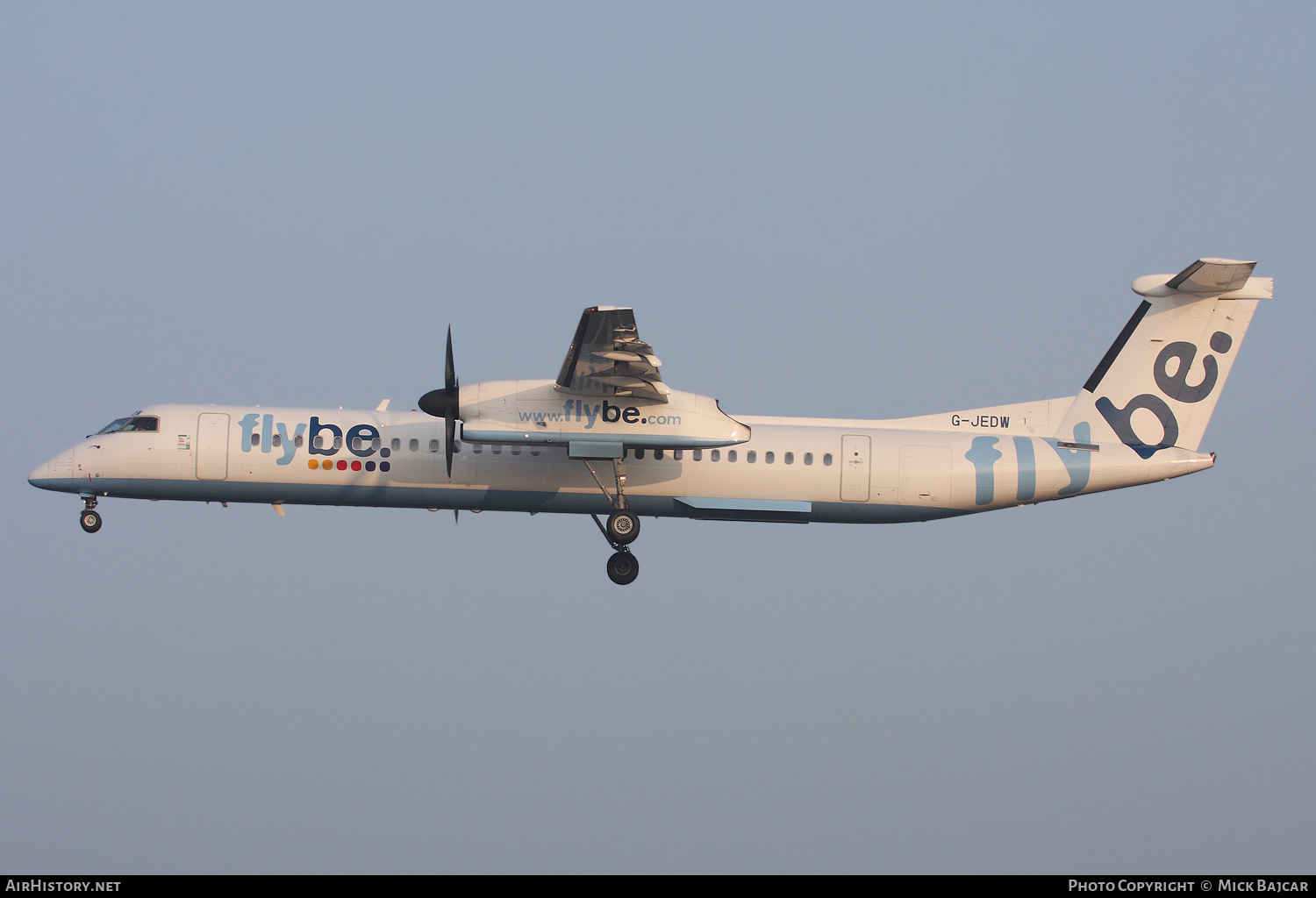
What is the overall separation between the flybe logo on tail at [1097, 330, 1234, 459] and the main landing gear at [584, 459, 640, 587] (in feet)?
27.6

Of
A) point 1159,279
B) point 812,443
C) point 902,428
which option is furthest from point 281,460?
point 1159,279

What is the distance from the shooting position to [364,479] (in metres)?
21.9

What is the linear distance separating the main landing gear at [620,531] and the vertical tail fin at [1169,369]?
25.0 feet

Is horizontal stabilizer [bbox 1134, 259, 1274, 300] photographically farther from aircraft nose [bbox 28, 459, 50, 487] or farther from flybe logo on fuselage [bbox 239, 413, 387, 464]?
aircraft nose [bbox 28, 459, 50, 487]

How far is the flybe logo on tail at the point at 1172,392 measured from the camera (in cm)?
2288

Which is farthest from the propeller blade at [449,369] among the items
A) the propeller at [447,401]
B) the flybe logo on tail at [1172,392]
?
the flybe logo on tail at [1172,392]

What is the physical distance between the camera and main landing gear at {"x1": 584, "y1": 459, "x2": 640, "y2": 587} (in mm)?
21578

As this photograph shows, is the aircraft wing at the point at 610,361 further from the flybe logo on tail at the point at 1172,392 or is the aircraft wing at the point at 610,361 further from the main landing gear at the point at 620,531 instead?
the flybe logo on tail at the point at 1172,392

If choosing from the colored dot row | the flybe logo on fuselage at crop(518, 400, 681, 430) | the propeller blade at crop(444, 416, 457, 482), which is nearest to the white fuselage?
the colored dot row

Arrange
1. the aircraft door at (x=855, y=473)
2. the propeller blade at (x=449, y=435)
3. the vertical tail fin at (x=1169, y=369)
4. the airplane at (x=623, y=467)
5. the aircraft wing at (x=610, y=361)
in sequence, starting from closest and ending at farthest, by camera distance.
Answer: the aircraft wing at (x=610, y=361), the propeller blade at (x=449, y=435), the airplane at (x=623, y=467), the aircraft door at (x=855, y=473), the vertical tail fin at (x=1169, y=369)

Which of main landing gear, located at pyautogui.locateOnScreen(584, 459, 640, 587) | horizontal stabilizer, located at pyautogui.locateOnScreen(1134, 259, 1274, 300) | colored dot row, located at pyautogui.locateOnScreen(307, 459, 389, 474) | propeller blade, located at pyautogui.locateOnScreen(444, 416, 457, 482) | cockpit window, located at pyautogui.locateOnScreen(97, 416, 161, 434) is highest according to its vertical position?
horizontal stabilizer, located at pyautogui.locateOnScreen(1134, 259, 1274, 300)

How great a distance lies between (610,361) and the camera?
19859mm
